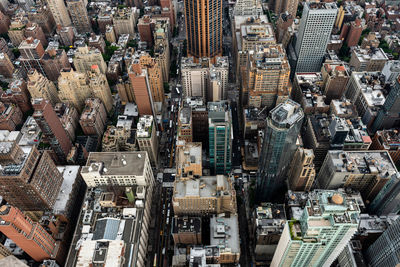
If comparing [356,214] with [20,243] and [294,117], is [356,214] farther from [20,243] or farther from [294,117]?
[20,243]

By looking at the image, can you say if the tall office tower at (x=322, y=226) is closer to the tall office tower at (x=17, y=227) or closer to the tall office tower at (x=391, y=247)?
the tall office tower at (x=391, y=247)

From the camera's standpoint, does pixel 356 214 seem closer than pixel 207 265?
Yes

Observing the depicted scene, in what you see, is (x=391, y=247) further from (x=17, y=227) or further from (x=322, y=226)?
(x=17, y=227)

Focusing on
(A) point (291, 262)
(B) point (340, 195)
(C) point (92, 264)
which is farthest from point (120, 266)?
(B) point (340, 195)

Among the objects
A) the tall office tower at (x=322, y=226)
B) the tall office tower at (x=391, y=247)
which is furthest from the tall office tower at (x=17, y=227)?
the tall office tower at (x=391, y=247)

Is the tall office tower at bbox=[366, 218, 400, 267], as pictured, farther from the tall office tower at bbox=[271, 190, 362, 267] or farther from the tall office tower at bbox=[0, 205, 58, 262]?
the tall office tower at bbox=[0, 205, 58, 262]

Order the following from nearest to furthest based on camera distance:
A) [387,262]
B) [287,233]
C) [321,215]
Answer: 1. [321,215]
2. [287,233]
3. [387,262]

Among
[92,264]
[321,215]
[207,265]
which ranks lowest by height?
[92,264]

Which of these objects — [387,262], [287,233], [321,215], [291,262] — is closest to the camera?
[321,215]
